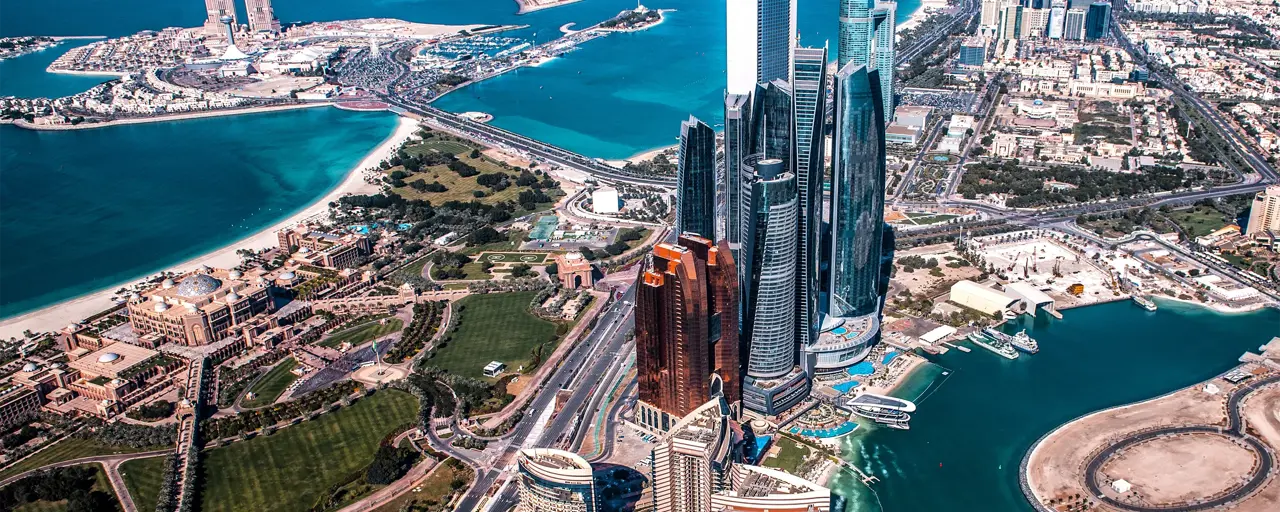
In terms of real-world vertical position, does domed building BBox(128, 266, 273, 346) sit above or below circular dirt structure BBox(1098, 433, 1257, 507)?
above

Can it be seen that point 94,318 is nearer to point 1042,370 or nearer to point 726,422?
point 726,422

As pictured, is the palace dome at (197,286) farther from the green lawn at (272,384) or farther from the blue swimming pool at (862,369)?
the blue swimming pool at (862,369)

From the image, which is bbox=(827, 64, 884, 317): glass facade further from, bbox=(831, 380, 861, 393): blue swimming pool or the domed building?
the domed building

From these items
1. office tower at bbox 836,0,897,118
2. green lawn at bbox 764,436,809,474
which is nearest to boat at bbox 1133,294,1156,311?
green lawn at bbox 764,436,809,474

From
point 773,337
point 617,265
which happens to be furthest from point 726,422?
point 617,265

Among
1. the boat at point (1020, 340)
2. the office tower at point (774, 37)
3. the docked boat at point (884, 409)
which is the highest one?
the office tower at point (774, 37)

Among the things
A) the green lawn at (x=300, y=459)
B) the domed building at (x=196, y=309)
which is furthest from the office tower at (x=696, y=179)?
the domed building at (x=196, y=309)
